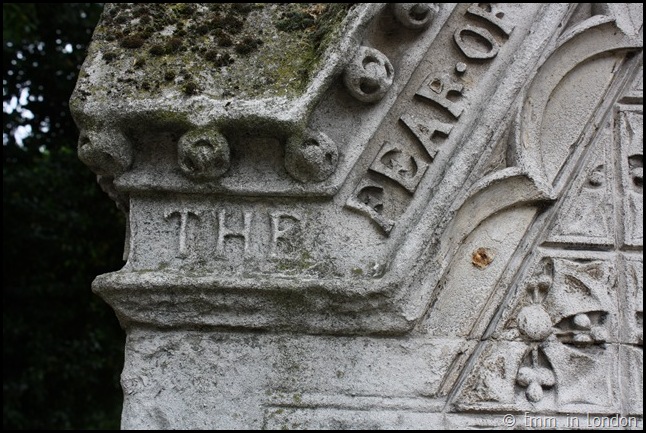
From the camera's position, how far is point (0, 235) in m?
5.71

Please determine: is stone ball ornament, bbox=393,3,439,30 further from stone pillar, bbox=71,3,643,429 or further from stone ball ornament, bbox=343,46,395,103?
stone ball ornament, bbox=343,46,395,103

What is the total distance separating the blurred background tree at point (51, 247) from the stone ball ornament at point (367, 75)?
402 cm

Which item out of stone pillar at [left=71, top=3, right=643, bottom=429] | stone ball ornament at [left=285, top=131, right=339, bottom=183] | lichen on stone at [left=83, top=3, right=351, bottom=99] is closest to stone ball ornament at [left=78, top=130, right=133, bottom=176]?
stone pillar at [left=71, top=3, right=643, bottom=429]

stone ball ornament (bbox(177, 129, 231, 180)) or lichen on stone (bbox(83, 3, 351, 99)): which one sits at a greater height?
lichen on stone (bbox(83, 3, 351, 99))

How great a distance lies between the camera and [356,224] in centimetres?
217

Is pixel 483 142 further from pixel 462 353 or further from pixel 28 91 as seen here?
pixel 28 91

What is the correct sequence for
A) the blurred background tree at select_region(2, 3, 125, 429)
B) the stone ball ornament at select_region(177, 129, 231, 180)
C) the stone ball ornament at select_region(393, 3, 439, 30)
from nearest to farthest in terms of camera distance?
the stone ball ornament at select_region(177, 129, 231, 180) < the stone ball ornament at select_region(393, 3, 439, 30) < the blurred background tree at select_region(2, 3, 125, 429)

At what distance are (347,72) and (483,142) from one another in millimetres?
463

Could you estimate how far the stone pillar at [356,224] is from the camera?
2096 millimetres

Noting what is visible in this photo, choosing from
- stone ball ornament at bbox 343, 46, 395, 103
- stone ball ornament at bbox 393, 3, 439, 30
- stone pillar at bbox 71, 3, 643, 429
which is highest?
stone ball ornament at bbox 393, 3, 439, 30

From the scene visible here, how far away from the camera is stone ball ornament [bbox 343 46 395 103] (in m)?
2.13

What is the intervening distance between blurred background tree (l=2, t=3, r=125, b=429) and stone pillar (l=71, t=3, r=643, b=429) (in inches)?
149

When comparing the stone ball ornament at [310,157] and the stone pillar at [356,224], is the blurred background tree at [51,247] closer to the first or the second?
the stone pillar at [356,224]

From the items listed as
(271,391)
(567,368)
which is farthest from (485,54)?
(271,391)
